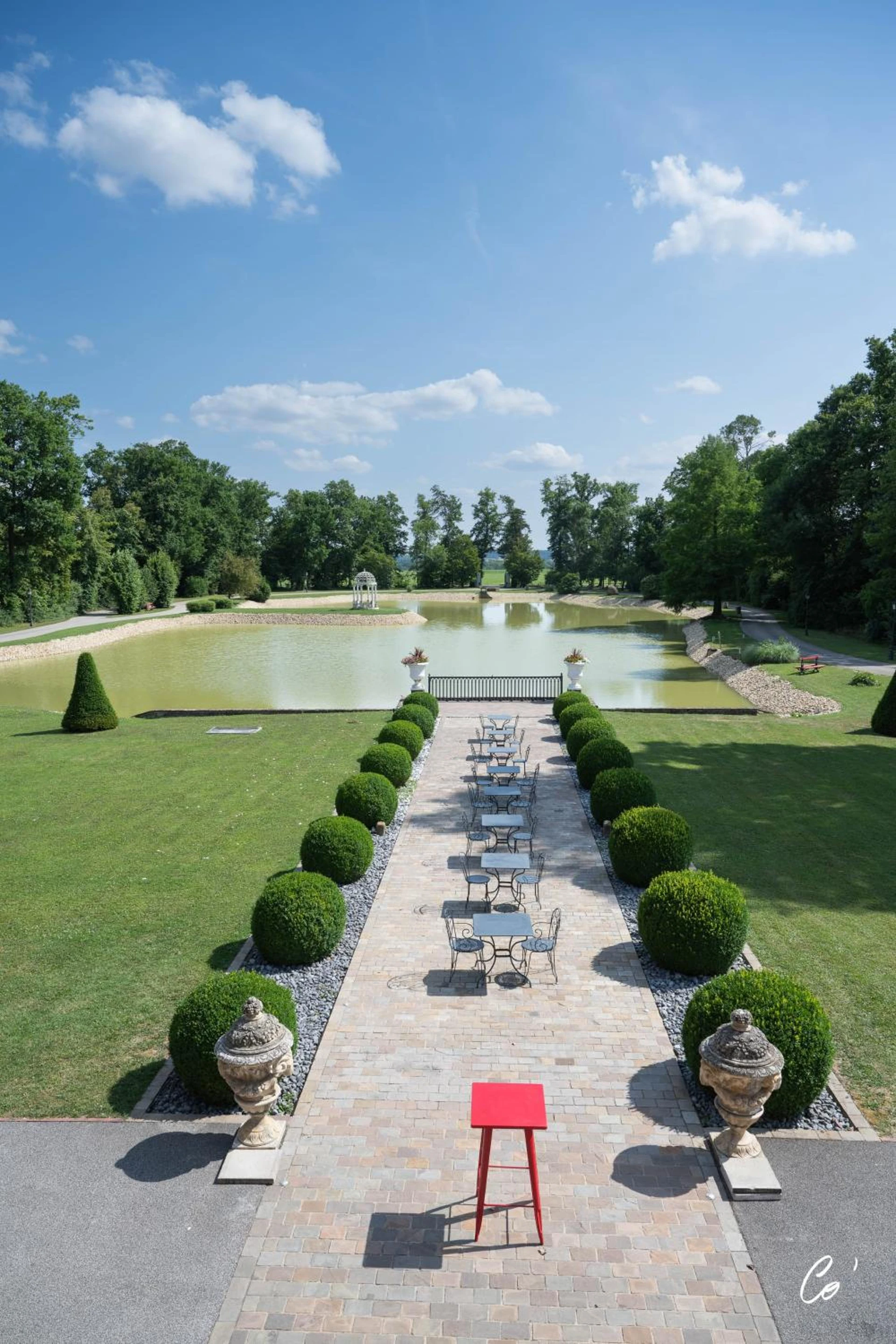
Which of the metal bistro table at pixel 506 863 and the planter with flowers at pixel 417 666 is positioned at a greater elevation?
Result: the planter with flowers at pixel 417 666

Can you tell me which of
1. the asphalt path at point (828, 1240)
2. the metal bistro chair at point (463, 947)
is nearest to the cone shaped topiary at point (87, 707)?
the metal bistro chair at point (463, 947)

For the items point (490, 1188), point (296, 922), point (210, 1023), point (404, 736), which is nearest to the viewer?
point (490, 1188)

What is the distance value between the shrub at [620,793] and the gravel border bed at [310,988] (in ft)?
10.5

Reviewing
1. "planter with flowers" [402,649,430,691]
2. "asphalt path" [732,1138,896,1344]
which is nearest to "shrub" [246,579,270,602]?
"planter with flowers" [402,649,430,691]

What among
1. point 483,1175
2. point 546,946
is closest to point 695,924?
point 546,946

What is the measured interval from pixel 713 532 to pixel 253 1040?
4706 cm

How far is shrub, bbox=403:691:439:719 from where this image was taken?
60.5 ft

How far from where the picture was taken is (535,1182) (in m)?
4.73

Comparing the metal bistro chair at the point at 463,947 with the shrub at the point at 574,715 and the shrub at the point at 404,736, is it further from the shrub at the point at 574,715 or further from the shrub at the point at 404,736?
the shrub at the point at 574,715

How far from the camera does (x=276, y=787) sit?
14.6 meters

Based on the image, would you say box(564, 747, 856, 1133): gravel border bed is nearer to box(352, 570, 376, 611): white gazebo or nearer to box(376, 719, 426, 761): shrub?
box(376, 719, 426, 761): shrub

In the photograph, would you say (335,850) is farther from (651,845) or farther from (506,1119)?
(506,1119)

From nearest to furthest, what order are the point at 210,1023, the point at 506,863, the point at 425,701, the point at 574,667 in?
1. the point at 210,1023
2. the point at 506,863
3. the point at 425,701
4. the point at 574,667

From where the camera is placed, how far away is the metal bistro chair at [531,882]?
9.52 metres
